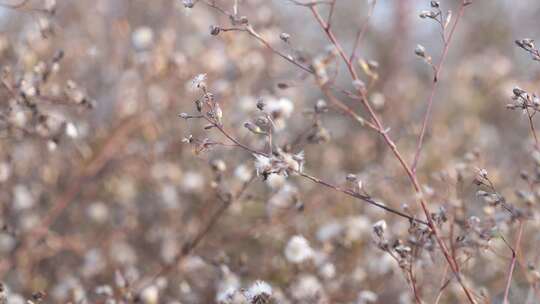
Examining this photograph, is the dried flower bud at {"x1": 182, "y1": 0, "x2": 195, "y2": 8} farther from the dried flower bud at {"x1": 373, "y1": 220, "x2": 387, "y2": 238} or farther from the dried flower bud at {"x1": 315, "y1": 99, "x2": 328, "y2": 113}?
the dried flower bud at {"x1": 373, "y1": 220, "x2": 387, "y2": 238}

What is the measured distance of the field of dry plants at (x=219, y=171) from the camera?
199cm

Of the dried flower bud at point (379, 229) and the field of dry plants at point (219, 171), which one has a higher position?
the dried flower bud at point (379, 229)

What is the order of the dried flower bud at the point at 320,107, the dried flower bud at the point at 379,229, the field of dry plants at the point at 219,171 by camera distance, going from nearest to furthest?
1. the dried flower bud at the point at 379,229
2. the dried flower bud at the point at 320,107
3. the field of dry plants at the point at 219,171

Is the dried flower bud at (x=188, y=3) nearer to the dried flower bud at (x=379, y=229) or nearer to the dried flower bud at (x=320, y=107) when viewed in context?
the dried flower bud at (x=320, y=107)

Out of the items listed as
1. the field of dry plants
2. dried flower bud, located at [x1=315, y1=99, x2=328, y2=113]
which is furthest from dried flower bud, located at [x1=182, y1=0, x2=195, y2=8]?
dried flower bud, located at [x1=315, y1=99, x2=328, y2=113]

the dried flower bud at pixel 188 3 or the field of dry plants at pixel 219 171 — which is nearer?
the dried flower bud at pixel 188 3

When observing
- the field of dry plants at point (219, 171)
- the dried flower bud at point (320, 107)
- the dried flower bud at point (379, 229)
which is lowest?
the field of dry plants at point (219, 171)

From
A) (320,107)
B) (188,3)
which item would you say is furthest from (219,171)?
(188,3)

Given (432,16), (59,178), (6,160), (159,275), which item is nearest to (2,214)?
(6,160)

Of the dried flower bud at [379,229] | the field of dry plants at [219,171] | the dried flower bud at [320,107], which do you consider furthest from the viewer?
the field of dry plants at [219,171]

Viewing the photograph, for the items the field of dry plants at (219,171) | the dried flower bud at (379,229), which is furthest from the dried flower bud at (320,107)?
the dried flower bud at (379,229)

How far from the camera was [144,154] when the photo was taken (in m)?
3.09

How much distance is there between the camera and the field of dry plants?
199cm

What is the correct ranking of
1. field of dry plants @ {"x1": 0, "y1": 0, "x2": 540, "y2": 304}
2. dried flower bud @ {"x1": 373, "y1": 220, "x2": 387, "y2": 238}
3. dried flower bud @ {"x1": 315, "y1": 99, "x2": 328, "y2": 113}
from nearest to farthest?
dried flower bud @ {"x1": 373, "y1": 220, "x2": 387, "y2": 238}
dried flower bud @ {"x1": 315, "y1": 99, "x2": 328, "y2": 113}
field of dry plants @ {"x1": 0, "y1": 0, "x2": 540, "y2": 304}
